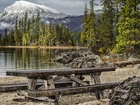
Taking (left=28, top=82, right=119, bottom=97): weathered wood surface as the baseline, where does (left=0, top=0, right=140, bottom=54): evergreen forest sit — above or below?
→ above

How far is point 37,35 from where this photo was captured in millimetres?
143250

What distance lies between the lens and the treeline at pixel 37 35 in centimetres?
13262

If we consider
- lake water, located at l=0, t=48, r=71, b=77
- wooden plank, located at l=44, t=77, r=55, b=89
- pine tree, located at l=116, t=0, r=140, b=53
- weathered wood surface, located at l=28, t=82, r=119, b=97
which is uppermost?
pine tree, located at l=116, t=0, r=140, b=53

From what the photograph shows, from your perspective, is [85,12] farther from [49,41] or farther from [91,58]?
[91,58]

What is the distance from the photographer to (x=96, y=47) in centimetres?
5588

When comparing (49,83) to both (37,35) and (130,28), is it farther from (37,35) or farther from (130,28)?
(37,35)

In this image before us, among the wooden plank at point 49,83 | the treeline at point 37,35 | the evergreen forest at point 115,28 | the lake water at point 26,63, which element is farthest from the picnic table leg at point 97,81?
the treeline at point 37,35

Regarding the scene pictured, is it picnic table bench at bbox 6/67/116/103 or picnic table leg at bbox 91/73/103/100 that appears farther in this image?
picnic table leg at bbox 91/73/103/100

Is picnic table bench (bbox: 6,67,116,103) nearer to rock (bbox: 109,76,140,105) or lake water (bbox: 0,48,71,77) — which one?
rock (bbox: 109,76,140,105)

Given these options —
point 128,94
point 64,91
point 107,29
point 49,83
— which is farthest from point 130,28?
point 128,94

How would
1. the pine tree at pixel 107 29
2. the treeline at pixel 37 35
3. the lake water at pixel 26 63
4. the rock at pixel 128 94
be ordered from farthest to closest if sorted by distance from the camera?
the treeline at pixel 37 35, the pine tree at pixel 107 29, the lake water at pixel 26 63, the rock at pixel 128 94

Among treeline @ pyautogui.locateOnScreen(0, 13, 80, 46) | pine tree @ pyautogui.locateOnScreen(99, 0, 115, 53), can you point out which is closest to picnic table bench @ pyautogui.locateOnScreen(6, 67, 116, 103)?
pine tree @ pyautogui.locateOnScreen(99, 0, 115, 53)

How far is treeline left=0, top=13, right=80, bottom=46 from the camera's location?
435 ft

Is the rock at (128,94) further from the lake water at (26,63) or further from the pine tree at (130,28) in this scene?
the pine tree at (130,28)
